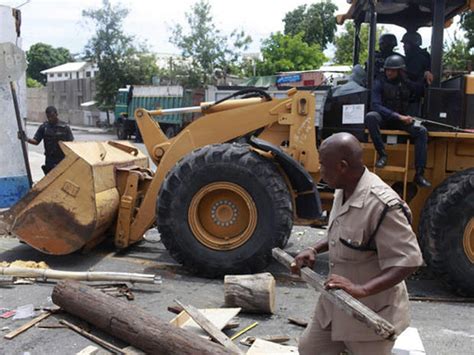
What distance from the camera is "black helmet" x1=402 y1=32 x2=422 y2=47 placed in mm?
6183

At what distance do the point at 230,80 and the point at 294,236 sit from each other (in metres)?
26.5

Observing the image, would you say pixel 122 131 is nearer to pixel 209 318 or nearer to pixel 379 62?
pixel 379 62

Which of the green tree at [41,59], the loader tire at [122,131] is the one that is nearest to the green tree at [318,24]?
the loader tire at [122,131]

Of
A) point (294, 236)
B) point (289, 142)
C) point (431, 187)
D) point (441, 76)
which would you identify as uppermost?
point (441, 76)

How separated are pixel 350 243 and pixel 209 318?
2.10 meters

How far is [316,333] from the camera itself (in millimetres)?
2873

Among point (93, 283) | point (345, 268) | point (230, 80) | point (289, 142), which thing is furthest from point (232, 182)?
point (230, 80)

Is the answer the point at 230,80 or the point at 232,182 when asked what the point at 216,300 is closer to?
the point at 232,182

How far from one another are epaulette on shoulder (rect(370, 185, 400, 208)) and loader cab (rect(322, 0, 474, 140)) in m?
3.38

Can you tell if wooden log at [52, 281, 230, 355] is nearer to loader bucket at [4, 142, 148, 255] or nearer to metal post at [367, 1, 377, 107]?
loader bucket at [4, 142, 148, 255]

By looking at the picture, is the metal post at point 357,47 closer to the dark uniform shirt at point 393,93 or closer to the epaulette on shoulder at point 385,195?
the dark uniform shirt at point 393,93

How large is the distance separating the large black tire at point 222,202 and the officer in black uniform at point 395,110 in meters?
1.02

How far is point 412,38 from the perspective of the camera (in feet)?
20.6

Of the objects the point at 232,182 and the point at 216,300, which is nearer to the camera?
the point at 216,300
